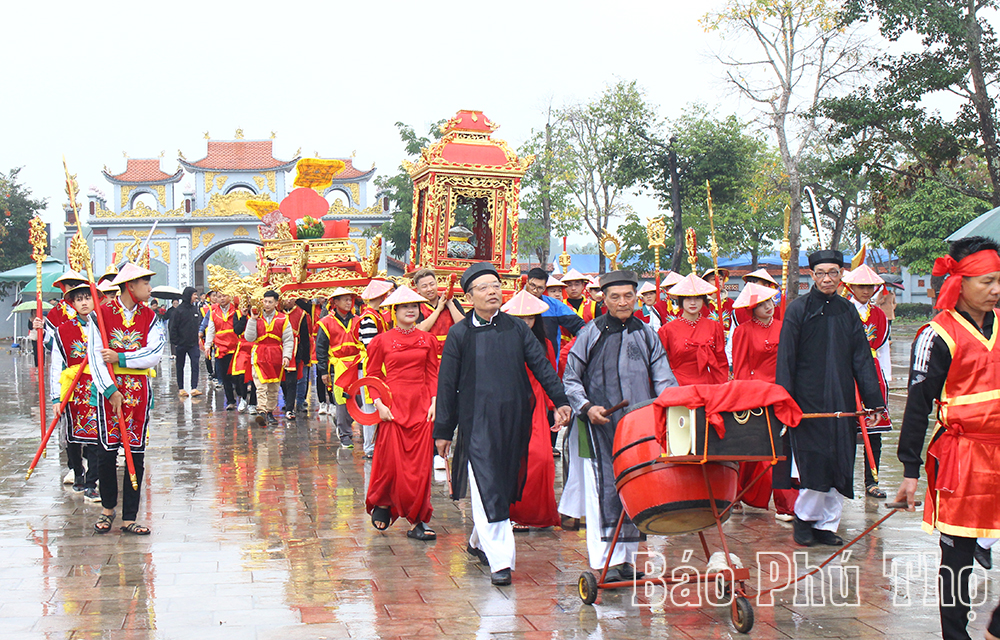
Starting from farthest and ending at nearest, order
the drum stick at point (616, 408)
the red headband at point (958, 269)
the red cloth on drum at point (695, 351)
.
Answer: the red cloth on drum at point (695, 351), the drum stick at point (616, 408), the red headband at point (958, 269)

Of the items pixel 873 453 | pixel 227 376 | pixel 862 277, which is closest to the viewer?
pixel 873 453

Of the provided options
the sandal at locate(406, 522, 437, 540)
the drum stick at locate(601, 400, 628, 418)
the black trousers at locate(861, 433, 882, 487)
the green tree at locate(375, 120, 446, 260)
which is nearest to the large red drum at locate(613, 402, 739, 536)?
the drum stick at locate(601, 400, 628, 418)

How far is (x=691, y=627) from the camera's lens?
454 centimetres

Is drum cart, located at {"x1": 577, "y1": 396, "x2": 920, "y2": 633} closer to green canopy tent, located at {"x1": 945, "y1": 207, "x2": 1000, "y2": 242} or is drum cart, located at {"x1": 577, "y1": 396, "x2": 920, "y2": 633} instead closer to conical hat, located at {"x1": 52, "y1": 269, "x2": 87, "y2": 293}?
conical hat, located at {"x1": 52, "y1": 269, "x2": 87, "y2": 293}

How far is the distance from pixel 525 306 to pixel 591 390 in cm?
177

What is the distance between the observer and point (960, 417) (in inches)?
153

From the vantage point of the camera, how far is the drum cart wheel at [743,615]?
4.30 m

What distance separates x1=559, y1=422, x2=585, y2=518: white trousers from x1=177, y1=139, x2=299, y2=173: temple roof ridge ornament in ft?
144

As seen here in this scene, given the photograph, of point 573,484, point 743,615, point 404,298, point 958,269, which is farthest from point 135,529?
point 958,269

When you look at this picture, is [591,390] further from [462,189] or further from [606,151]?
[606,151]

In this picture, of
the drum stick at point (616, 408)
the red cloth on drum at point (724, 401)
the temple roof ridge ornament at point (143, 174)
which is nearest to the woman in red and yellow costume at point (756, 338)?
the drum stick at point (616, 408)

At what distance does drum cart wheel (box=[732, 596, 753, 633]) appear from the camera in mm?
4305

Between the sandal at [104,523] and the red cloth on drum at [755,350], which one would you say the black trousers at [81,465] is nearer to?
the sandal at [104,523]

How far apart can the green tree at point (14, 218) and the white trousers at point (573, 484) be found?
43.3m
